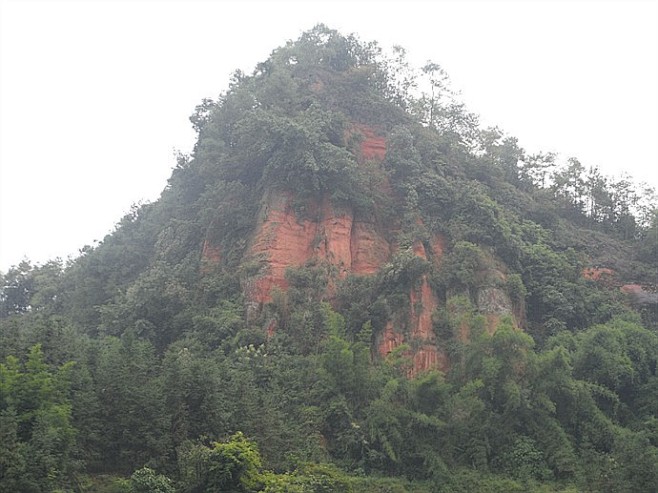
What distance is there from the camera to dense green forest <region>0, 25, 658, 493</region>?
698 inches

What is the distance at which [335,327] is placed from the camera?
23.1m

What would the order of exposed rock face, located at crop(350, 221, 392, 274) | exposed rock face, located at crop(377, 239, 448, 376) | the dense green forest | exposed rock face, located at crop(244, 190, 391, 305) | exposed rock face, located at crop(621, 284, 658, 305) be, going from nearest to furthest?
the dense green forest → exposed rock face, located at crop(377, 239, 448, 376) → exposed rock face, located at crop(244, 190, 391, 305) → exposed rock face, located at crop(350, 221, 392, 274) → exposed rock face, located at crop(621, 284, 658, 305)

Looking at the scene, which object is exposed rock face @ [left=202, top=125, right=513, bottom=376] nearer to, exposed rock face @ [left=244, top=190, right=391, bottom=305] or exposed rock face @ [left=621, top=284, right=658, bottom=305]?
exposed rock face @ [left=244, top=190, right=391, bottom=305]

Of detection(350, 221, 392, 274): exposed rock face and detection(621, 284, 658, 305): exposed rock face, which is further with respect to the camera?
detection(621, 284, 658, 305): exposed rock face

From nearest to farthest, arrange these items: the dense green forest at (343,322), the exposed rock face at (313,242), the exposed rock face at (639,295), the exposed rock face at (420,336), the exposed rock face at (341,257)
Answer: the dense green forest at (343,322), the exposed rock face at (420,336), the exposed rock face at (341,257), the exposed rock face at (313,242), the exposed rock face at (639,295)

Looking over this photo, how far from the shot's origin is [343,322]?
23672 mm

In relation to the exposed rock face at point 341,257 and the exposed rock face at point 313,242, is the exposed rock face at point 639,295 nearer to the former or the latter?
the exposed rock face at point 341,257

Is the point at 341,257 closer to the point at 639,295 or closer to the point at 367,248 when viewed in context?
the point at 367,248

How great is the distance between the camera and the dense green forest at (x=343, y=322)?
17719 mm

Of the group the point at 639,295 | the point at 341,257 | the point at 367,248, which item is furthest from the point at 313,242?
the point at 639,295

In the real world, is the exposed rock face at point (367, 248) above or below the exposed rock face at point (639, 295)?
above

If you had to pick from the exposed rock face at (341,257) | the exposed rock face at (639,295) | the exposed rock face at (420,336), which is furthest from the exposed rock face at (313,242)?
the exposed rock face at (639,295)

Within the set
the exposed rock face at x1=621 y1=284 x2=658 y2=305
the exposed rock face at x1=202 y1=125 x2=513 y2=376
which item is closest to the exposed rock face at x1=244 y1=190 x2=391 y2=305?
the exposed rock face at x1=202 y1=125 x2=513 y2=376

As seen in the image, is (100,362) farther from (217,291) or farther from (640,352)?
(640,352)
